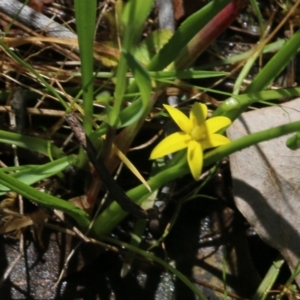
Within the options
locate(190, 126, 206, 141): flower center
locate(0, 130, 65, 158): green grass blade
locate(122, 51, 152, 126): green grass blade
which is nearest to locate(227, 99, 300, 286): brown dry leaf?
locate(190, 126, 206, 141): flower center

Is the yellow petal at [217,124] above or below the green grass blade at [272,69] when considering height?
below

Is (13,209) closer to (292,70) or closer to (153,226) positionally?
(153,226)

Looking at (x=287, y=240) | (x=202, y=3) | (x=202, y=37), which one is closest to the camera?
(x=202, y=37)

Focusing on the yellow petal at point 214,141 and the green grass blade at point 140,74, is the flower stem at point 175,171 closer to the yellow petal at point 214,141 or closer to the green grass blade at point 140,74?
the yellow petal at point 214,141

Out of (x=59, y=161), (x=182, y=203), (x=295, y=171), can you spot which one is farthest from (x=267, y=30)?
(x=59, y=161)

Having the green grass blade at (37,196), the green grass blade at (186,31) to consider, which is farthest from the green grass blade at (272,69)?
the green grass blade at (37,196)

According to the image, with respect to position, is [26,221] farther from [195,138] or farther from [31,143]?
[195,138]

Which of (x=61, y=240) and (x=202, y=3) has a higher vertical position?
(x=202, y=3)

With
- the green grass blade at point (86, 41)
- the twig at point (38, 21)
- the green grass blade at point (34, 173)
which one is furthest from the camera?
the twig at point (38, 21)

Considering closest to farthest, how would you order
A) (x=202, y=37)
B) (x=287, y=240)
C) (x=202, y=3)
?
1. (x=202, y=37)
2. (x=287, y=240)
3. (x=202, y=3)
